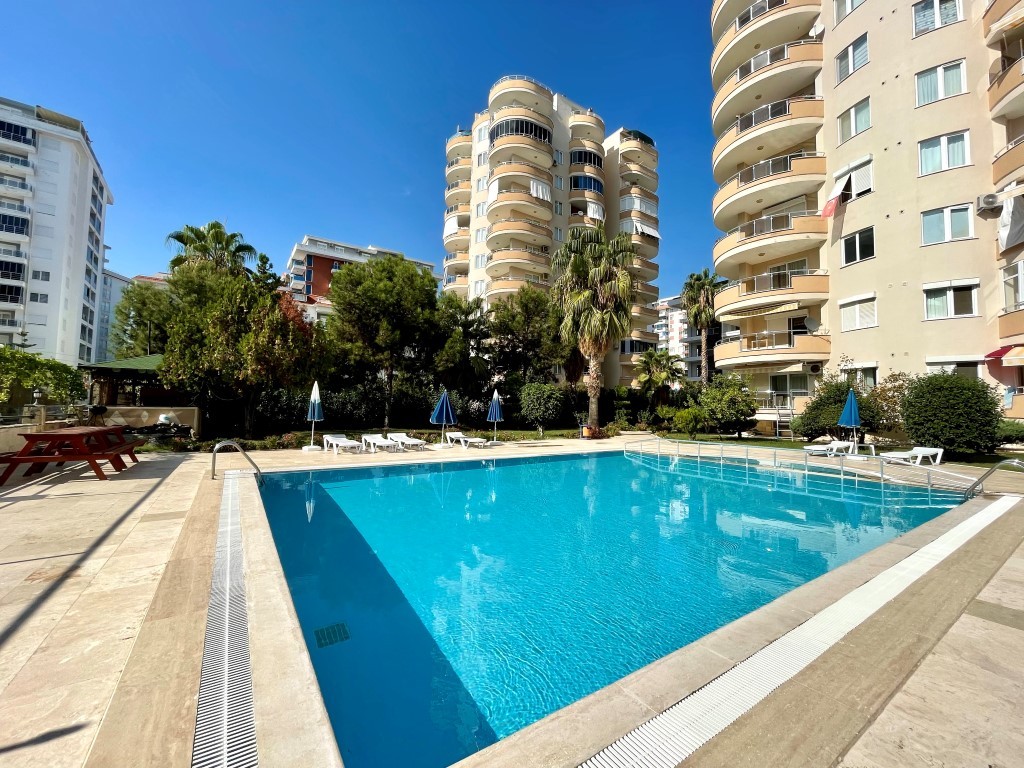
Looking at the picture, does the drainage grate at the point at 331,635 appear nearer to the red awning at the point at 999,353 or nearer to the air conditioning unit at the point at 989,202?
the red awning at the point at 999,353

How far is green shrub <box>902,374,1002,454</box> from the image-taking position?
1400cm

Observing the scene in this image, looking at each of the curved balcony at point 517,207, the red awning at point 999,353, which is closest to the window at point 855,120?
the red awning at point 999,353

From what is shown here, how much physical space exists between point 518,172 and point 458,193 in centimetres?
878

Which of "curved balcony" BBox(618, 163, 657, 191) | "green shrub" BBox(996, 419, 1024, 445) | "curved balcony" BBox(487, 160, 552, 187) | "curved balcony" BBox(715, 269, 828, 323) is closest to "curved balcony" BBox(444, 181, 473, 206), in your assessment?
"curved balcony" BBox(487, 160, 552, 187)

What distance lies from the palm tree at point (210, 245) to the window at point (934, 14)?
35.7 m

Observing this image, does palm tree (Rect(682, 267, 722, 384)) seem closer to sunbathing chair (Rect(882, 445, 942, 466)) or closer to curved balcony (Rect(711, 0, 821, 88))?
curved balcony (Rect(711, 0, 821, 88))

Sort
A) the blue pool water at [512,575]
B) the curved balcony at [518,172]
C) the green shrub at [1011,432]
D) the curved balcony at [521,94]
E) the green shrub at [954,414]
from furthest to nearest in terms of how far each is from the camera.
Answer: the curved balcony at [521,94] < the curved balcony at [518,172] < the green shrub at [1011,432] < the green shrub at [954,414] < the blue pool water at [512,575]

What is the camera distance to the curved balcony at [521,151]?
36344 mm

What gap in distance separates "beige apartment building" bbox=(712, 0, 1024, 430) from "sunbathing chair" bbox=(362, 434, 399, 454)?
18.9m

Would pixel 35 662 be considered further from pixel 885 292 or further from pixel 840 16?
pixel 840 16

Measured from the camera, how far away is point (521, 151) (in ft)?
120

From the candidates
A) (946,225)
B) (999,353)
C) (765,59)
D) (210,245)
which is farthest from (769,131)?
(210,245)

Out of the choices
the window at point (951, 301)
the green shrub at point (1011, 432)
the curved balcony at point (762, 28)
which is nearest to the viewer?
the green shrub at point (1011, 432)

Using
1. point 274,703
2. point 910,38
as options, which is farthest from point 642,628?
point 910,38
